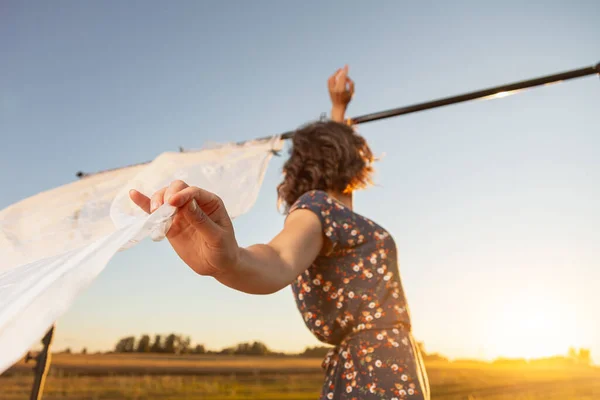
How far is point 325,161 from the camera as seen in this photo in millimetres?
1110

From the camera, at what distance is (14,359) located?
→ 11.7 inches

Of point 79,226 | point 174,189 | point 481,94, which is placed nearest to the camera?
point 174,189

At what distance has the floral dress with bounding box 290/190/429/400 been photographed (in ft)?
2.80

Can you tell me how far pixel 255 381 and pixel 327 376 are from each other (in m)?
8.25

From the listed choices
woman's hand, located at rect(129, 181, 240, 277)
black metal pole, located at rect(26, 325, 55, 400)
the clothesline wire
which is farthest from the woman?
black metal pole, located at rect(26, 325, 55, 400)

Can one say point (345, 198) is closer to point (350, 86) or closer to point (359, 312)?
point (359, 312)

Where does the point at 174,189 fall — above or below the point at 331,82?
below

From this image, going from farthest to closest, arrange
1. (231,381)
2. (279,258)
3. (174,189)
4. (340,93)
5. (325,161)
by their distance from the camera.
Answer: (231,381) → (340,93) → (325,161) → (279,258) → (174,189)

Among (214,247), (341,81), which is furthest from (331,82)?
(214,247)

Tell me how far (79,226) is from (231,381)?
356 inches

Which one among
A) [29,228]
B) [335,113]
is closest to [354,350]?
[29,228]

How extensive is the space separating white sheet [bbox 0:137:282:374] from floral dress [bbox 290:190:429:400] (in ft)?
0.96

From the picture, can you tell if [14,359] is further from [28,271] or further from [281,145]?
[281,145]

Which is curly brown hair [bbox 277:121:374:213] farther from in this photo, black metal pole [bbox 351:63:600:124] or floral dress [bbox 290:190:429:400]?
black metal pole [bbox 351:63:600:124]
